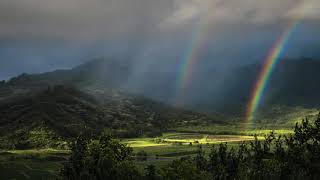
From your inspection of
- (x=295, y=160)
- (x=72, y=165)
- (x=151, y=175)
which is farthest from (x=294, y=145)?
(x=72, y=165)

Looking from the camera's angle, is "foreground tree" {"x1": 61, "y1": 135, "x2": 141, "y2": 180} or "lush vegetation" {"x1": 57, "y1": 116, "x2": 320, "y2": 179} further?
"foreground tree" {"x1": 61, "y1": 135, "x2": 141, "y2": 180}

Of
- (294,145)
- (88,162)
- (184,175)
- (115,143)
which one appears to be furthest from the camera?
(294,145)

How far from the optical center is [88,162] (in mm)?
153000

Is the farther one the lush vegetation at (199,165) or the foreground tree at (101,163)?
the foreground tree at (101,163)

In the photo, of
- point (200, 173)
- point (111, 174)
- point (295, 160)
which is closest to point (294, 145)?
point (295, 160)

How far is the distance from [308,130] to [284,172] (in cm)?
2255

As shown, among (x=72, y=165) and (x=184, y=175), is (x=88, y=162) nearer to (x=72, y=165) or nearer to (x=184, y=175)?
(x=72, y=165)

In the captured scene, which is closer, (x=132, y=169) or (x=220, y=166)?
(x=132, y=169)

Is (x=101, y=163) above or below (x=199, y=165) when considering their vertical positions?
above

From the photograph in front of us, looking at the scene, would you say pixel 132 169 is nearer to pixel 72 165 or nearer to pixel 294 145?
pixel 72 165

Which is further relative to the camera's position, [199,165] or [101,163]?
[199,165]

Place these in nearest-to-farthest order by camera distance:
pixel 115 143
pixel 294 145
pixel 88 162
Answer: pixel 88 162 < pixel 115 143 < pixel 294 145

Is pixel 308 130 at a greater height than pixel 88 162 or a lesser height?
greater

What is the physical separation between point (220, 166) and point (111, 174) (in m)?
47.8
